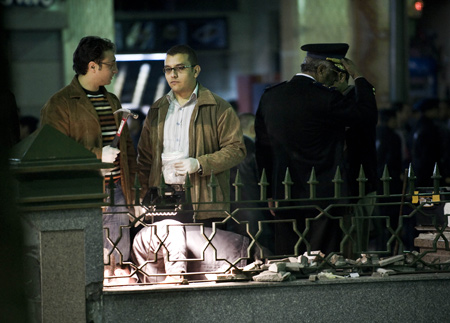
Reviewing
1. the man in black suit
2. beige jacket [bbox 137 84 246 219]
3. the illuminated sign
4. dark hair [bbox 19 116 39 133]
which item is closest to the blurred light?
the illuminated sign

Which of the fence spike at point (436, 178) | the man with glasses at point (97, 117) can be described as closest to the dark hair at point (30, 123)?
the man with glasses at point (97, 117)

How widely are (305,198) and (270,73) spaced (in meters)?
12.5

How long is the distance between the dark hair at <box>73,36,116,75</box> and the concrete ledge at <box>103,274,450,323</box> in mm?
1597

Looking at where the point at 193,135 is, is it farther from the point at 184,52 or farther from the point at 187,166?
the point at 184,52

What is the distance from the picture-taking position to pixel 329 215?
5.55 m

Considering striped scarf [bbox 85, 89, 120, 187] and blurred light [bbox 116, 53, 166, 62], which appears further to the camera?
blurred light [bbox 116, 53, 166, 62]

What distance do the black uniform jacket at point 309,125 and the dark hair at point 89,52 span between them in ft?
3.95

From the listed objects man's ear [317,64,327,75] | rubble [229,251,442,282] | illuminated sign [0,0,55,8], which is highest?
illuminated sign [0,0,55,8]

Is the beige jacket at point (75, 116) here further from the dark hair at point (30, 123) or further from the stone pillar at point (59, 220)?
the dark hair at point (30, 123)

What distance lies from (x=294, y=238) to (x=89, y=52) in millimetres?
Result: 1931

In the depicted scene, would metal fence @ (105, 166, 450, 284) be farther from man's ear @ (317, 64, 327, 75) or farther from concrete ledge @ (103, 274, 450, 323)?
man's ear @ (317, 64, 327, 75)

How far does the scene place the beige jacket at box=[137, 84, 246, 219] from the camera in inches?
228

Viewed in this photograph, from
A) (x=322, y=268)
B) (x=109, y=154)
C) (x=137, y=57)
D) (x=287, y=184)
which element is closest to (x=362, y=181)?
(x=287, y=184)

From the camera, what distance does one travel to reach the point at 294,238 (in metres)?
5.93
